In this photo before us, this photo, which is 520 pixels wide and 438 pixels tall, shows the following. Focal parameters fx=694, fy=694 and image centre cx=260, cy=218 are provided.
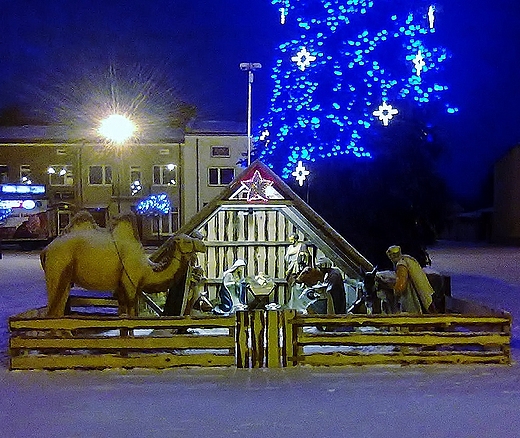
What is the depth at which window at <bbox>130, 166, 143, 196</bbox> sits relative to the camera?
48781 mm

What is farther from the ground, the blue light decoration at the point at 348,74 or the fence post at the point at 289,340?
the blue light decoration at the point at 348,74

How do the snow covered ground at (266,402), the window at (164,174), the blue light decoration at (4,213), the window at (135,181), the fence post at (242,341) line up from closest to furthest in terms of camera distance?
the snow covered ground at (266,402) < the fence post at (242,341) < the blue light decoration at (4,213) < the window at (164,174) < the window at (135,181)

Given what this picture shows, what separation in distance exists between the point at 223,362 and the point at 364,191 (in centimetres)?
1201

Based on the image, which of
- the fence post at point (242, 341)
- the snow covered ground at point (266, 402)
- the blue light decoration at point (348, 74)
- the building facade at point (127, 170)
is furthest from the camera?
the building facade at point (127, 170)

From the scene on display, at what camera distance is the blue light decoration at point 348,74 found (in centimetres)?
1856

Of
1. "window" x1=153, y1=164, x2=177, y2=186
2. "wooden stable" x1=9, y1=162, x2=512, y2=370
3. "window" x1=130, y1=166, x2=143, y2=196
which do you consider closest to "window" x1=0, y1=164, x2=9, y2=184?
"window" x1=130, y1=166, x2=143, y2=196

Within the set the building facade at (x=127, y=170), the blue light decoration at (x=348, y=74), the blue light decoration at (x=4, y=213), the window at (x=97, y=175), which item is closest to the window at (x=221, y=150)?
the building facade at (x=127, y=170)

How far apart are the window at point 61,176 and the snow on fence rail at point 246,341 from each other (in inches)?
1648

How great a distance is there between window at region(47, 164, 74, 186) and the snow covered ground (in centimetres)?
4114

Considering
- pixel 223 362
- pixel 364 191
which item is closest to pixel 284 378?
pixel 223 362

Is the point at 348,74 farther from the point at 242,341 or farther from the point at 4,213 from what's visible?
the point at 4,213

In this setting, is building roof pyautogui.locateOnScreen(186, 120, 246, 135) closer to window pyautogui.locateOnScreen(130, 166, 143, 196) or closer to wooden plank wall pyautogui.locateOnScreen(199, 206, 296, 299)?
window pyautogui.locateOnScreen(130, 166, 143, 196)

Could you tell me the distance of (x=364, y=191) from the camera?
20.0 metres

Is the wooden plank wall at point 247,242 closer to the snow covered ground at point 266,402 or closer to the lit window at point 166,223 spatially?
the snow covered ground at point 266,402
